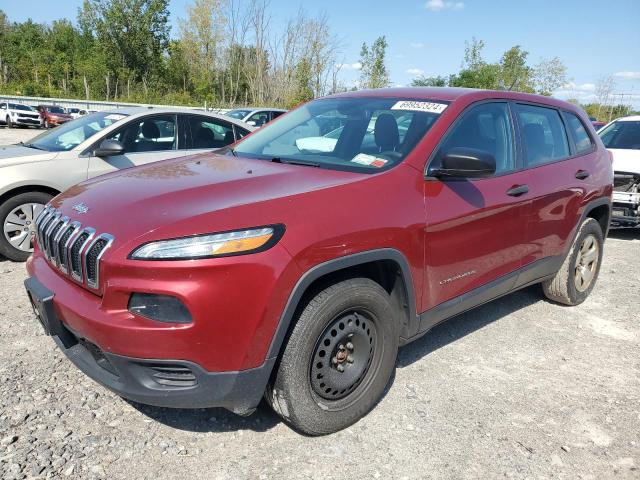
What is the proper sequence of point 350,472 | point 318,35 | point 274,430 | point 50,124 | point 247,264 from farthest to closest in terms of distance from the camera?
point 318,35 → point 50,124 → point 274,430 → point 350,472 → point 247,264

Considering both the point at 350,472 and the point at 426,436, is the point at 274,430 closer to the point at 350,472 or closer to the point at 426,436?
the point at 350,472

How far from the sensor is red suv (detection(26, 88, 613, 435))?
2.10 m

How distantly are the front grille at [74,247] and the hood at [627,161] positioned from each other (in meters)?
7.28

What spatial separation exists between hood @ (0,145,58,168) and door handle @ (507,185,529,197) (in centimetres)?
448

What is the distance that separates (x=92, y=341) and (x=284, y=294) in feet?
2.78

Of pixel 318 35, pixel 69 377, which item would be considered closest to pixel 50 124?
pixel 318 35

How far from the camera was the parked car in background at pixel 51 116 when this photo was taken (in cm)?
2755

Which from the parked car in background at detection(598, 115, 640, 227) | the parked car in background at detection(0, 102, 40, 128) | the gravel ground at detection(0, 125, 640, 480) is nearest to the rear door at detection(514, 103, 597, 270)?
the gravel ground at detection(0, 125, 640, 480)

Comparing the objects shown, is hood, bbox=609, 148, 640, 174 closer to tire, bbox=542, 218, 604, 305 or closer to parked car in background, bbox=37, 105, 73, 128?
tire, bbox=542, 218, 604, 305

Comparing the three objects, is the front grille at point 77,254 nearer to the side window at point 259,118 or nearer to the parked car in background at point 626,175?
the parked car in background at point 626,175

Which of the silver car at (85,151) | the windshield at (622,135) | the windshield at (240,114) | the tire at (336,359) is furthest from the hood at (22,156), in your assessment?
the windshield at (240,114)

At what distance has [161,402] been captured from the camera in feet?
7.17

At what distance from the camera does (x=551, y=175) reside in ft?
12.5

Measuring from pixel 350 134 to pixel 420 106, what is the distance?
0.47m
